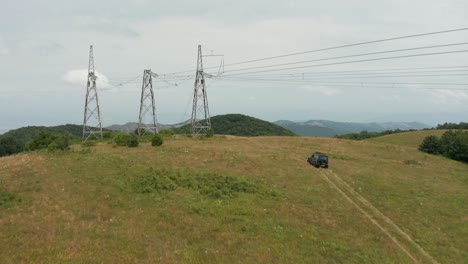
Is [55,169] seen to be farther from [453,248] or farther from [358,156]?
[358,156]

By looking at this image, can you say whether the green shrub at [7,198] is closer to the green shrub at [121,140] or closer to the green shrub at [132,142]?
the green shrub at [132,142]

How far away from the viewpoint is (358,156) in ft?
187

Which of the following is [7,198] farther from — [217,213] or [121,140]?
[121,140]

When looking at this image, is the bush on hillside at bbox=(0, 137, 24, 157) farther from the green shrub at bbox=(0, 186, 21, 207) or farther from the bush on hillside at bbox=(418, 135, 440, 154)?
the bush on hillside at bbox=(418, 135, 440, 154)

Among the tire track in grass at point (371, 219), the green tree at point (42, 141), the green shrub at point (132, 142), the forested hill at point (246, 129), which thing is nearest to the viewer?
the tire track in grass at point (371, 219)

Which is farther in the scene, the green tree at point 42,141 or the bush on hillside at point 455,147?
the bush on hillside at point 455,147

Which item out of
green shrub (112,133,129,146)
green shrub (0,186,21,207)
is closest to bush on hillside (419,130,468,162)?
green shrub (112,133,129,146)

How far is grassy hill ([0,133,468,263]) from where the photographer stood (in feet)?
59.6

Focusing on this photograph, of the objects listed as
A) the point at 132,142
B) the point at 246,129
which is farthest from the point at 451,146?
the point at 246,129

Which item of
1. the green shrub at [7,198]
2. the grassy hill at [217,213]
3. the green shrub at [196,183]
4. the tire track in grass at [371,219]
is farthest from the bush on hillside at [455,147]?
the green shrub at [7,198]

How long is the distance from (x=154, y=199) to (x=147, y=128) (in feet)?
155

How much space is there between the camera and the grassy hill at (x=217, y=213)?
18.2 metres

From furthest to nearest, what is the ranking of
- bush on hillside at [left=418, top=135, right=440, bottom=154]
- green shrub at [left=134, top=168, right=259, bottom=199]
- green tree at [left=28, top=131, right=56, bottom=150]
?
1. bush on hillside at [left=418, top=135, right=440, bottom=154]
2. green tree at [left=28, top=131, right=56, bottom=150]
3. green shrub at [left=134, top=168, right=259, bottom=199]

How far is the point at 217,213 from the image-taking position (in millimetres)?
23938
